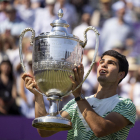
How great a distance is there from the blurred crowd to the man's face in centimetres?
228

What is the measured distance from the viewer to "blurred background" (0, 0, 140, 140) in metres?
5.01

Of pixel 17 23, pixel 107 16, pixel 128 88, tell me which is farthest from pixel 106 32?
pixel 17 23

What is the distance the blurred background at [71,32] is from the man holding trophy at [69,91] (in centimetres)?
230

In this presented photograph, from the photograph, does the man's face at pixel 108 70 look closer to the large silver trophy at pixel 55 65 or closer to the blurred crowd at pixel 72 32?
the large silver trophy at pixel 55 65

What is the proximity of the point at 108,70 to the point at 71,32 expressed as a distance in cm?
377

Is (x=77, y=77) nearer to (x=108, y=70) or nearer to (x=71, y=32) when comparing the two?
(x=108, y=70)

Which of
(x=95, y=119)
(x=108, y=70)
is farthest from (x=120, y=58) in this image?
(x=95, y=119)

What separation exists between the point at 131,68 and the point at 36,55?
3117 mm

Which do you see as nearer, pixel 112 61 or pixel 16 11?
pixel 112 61

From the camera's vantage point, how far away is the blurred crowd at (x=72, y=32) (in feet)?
16.5

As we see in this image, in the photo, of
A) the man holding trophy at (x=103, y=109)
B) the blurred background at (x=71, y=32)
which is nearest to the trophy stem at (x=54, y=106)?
the man holding trophy at (x=103, y=109)

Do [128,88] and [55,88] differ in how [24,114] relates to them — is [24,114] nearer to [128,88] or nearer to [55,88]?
[128,88]

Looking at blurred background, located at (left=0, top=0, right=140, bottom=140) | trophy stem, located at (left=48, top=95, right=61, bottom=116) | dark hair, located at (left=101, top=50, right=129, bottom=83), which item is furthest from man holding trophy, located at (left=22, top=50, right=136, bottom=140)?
blurred background, located at (left=0, top=0, right=140, bottom=140)

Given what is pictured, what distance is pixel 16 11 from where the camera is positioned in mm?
6660
